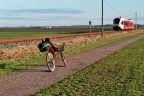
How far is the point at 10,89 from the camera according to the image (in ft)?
28.0

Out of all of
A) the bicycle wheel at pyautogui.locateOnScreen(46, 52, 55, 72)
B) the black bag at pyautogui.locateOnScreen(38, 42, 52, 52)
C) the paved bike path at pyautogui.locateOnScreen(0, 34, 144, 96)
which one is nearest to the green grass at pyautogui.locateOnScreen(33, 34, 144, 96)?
the paved bike path at pyautogui.locateOnScreen(0, 34, 144, 96)

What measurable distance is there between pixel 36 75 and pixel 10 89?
242 centimetres

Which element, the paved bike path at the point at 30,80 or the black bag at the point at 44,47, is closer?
the paved bike path at the point at 30,80

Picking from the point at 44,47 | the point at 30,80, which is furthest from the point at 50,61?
the point at 30,80

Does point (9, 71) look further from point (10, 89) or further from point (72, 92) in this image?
point (72, 92)

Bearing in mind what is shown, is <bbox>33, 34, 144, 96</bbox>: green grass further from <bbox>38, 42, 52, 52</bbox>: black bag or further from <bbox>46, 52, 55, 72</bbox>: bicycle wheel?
<bbox>38, 42, 52, 52</bbox>: black bag

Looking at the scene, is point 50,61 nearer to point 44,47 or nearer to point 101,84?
point 44,47

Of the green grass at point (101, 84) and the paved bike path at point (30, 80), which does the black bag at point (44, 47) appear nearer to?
the paved bike path at point (30, 80)

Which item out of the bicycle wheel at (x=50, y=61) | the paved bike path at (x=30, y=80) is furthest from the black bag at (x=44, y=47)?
the paved bike path at (x=30, y=80)

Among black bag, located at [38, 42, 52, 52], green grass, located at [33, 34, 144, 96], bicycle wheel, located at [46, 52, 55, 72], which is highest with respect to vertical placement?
black bag, located at [38, 42, 52, 52]

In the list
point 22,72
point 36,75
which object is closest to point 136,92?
point 36,75

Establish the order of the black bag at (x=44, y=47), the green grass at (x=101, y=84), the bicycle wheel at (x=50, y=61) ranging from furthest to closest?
the bicycle wheel at (x=50, y=61) → the black bag at (x=44, y=47) → the green grass at (x=101, y=84)

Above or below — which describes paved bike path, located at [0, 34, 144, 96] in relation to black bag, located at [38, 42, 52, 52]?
below

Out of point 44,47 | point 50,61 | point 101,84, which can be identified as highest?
point 44,47
